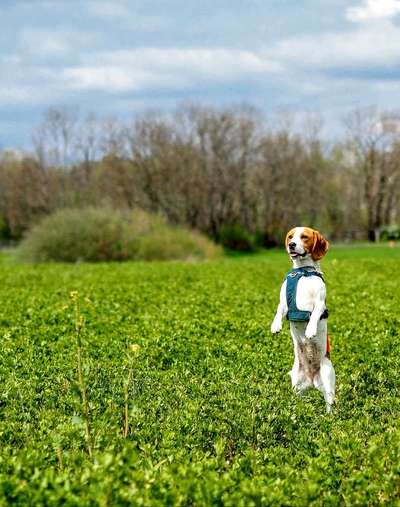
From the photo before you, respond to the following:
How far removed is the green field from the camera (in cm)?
493

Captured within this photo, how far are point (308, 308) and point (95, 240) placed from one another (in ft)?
95.9

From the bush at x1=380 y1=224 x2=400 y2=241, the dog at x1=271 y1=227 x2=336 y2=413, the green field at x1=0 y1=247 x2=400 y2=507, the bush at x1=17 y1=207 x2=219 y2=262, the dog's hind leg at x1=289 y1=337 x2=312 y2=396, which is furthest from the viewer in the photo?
the bush at x1=380 y1=224 x2=400 y2=241

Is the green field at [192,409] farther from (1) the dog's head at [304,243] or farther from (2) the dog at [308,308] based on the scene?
(1) the dog's head at [304,243]

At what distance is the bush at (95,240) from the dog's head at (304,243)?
2863cm

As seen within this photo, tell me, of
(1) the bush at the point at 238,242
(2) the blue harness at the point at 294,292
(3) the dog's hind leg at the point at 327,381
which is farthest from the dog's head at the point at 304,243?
(1) the bush at the point at 238,242

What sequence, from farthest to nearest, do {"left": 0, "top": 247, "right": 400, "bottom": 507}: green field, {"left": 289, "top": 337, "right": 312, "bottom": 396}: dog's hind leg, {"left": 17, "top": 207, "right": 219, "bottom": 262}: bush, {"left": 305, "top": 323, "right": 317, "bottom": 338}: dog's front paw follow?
{"left": 17, "top": 207, "right": 219, "bottom": 262}: bush → {"left": 289, "top": 337, "right": 312, "bottom": 396}: dog's hind leg → {"left": 305, "top": 323, "right": 317, "bottom": 338}: dog's front paw → {"left": 0, "top": 247, "right": 400, "bottom": 507}: green field

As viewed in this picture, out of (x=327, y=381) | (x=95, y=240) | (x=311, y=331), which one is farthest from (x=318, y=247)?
(x=95, y=240)

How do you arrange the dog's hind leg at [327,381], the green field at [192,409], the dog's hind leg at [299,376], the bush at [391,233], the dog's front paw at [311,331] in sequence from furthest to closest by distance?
the bush at [391,233], the dog's hind leg at [299,376], the dog's hind leg at [327,381], the dog's front paw at [311,331], the green field at [192,409]

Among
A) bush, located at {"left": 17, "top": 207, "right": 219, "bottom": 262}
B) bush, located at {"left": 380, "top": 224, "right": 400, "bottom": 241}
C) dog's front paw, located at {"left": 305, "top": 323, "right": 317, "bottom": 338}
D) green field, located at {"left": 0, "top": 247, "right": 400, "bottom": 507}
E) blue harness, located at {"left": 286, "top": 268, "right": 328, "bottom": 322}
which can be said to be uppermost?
blue harness, located at {"left": 286, "top": 268, "right": 328, "bottom": 322}

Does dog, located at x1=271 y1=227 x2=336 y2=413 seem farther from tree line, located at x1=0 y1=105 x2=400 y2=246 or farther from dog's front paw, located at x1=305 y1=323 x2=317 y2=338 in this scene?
tree line, located at x1=0 y1=105 x2=400 y2=246

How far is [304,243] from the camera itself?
707 centimetres

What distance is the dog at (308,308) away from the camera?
23.2 feet

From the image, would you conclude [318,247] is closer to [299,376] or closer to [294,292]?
[294,292]

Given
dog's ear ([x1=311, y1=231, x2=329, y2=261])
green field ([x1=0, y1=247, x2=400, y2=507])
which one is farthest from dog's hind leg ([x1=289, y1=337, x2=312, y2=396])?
dog's ear ([x1=311, y1=231, x2=329, y2=261])
